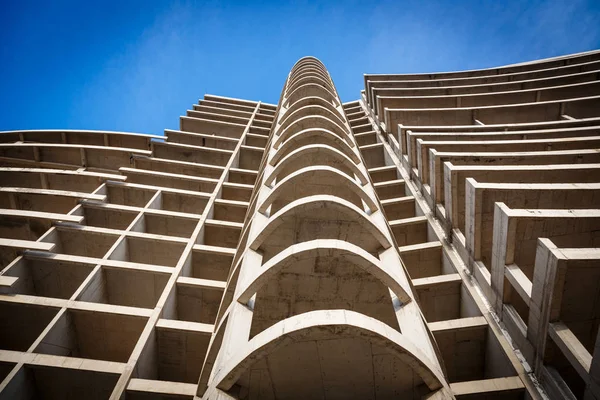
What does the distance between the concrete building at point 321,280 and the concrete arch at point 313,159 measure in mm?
91

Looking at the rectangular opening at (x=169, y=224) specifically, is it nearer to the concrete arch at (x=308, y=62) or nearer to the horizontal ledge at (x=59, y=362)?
the horizontal ledge at (x=59, y=362)

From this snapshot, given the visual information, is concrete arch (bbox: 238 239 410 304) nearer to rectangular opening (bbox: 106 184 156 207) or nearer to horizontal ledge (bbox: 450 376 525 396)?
horizontal ledge (bbox: 450 376 525 396)

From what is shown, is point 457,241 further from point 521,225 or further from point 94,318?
point 94,318

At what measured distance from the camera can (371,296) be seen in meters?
8.96

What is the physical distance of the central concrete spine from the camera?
5312 millimetres

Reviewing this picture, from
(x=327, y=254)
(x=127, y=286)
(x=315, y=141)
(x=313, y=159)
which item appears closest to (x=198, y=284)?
(x=127, y=286)

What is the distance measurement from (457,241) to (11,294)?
A: 47.3 ft

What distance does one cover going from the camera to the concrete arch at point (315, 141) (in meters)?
13.7

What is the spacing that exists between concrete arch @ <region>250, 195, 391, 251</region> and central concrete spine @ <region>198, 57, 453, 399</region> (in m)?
0.03

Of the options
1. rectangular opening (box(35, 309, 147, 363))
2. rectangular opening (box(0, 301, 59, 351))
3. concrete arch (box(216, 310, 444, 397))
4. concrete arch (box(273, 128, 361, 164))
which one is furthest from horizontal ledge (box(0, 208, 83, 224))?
concrete arch (box(216, 310, 444, 397))

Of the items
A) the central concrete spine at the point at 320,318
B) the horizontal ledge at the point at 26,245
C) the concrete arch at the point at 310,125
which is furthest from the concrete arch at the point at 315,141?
the horizontal ledge at the point at 26,245

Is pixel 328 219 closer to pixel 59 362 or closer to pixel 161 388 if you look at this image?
pixel 161 388

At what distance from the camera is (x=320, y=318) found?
521cm

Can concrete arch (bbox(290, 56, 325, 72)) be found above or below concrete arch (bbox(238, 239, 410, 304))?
above
